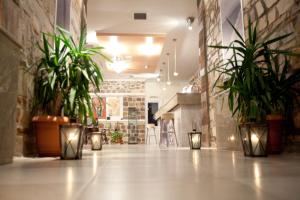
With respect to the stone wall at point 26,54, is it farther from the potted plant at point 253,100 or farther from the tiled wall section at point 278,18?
the tiled wall section at point 278,18

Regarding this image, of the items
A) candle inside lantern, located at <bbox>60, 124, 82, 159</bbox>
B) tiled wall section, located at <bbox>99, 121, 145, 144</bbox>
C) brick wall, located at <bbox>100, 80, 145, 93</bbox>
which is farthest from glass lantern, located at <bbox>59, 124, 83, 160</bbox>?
brick wall, located at <bbox>100, 80, 145, 93</bbox>

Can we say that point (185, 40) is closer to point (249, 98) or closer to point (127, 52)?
point (127, 52)

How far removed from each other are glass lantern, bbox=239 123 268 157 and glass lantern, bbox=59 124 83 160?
4.49 ft

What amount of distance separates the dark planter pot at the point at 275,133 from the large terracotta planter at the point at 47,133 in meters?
1.78

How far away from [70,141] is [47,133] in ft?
1.35

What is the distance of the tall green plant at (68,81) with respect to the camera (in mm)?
2303

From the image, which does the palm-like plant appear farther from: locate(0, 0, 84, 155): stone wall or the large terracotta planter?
locate(0, 0, 84, 155): stone wall

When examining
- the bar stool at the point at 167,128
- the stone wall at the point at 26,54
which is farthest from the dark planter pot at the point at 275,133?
the bar stool at the point at 167,128

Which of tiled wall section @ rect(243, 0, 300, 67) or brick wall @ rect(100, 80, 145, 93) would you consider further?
brick wall @ rect(100, 80, 145, 93)

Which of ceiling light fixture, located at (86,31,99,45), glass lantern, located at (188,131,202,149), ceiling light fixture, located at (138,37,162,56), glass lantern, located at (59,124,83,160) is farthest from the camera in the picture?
ceiling light fixture, located at (138,37,162,56)

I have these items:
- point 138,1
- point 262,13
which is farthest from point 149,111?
point 262,13

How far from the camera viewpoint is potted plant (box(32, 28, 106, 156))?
2.31 m

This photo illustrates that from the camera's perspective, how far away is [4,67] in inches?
61.2

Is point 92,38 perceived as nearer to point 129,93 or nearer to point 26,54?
point 129,93
